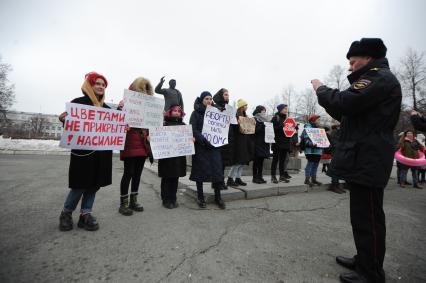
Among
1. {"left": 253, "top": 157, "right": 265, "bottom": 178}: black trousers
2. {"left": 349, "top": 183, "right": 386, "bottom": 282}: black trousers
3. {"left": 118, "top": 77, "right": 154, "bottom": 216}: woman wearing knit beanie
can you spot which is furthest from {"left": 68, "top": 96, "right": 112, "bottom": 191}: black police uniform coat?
{"left": 253, "top": 157, "right": 265, "bottom": 178}: black trousers

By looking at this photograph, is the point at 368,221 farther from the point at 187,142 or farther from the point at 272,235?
the point at 187,142

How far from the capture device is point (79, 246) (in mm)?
2510

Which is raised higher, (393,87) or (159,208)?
(393,87)

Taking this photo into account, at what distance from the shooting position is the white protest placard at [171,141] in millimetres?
3898

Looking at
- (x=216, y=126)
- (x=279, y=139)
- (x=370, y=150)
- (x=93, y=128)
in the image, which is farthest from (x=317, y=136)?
(x=93, y=128)

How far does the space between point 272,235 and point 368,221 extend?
4.26ft

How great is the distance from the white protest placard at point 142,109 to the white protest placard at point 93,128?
0.22 m

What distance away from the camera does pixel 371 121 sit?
209 cm

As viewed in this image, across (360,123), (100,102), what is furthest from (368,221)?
(100,102)

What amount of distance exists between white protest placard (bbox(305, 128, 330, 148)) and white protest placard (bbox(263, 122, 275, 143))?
1102mm

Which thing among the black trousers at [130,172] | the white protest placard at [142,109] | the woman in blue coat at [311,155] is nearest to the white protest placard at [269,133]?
the woman in blue coat at [311,155]

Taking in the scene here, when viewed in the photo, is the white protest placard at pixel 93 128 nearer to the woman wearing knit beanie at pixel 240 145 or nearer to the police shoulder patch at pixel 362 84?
the woman wearing knit beanie at pixel 240 145

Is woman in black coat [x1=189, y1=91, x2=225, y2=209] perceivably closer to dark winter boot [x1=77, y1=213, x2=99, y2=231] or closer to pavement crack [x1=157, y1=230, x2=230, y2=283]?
pavement crack [x1=157, y1=230, x2=230, y2=283]

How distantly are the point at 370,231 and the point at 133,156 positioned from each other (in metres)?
3.12
